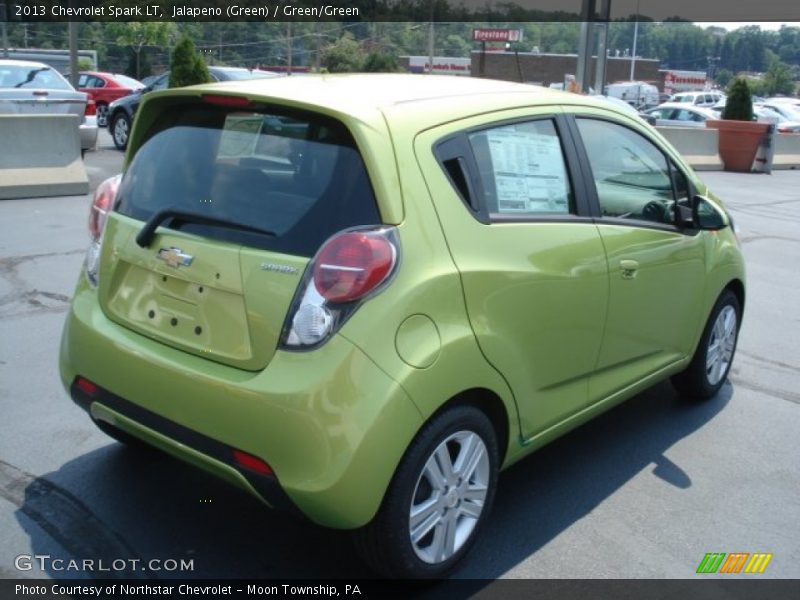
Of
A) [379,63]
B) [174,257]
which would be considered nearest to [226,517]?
[174,257]

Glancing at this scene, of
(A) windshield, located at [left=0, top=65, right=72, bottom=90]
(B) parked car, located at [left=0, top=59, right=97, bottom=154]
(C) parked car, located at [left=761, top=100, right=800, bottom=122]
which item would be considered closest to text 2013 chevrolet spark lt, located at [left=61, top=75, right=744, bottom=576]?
(B) parked car, located at [left=0, top=59, right=97, bottom=154]

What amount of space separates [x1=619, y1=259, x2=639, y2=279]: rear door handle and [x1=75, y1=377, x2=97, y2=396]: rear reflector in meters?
2.29

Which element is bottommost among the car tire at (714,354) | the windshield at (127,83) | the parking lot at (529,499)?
the parking lot at (529,499)

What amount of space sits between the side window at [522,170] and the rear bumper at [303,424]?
3.13 feet

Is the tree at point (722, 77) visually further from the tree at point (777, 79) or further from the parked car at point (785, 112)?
the parked car at point (785, 112)

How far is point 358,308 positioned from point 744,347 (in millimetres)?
4518

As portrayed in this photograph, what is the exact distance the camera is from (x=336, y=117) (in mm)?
3016

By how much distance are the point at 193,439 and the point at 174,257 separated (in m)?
0.66

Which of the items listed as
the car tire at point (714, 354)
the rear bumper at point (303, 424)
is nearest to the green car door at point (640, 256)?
the car tire at point (714, 354)

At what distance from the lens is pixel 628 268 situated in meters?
3.98

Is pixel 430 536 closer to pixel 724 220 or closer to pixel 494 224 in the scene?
pixel 494 224

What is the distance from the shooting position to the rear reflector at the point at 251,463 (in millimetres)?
2806

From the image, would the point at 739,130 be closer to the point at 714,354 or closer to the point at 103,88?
the point at 714,354

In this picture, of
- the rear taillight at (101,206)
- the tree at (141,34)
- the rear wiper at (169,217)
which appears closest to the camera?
the rear wiper at (169,217)
